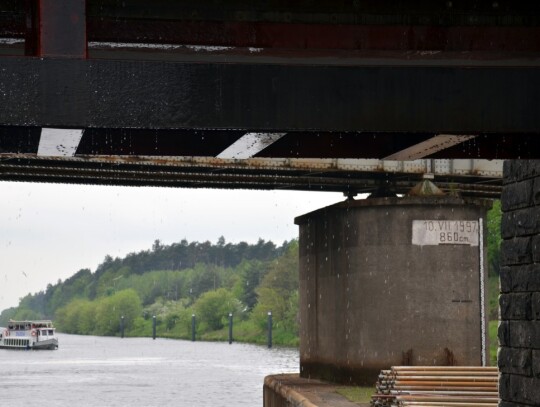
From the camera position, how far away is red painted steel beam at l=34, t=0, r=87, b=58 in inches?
358

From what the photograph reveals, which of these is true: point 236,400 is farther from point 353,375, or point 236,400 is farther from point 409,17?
point 409,17

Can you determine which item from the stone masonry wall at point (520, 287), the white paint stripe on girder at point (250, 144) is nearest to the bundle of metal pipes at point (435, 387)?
the stone masonry wall at point (520, 287)

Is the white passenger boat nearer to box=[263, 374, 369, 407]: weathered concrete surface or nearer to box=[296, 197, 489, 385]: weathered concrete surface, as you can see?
box=[263, 374, 369, 407]: weathered concrete surface

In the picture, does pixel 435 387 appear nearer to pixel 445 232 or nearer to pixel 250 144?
pixel 445 232

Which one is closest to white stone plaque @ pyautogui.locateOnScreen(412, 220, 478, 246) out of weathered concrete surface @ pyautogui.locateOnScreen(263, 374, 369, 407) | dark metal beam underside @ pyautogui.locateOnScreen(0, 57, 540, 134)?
weathered concrete surface @ pyautogui.locateOnScreen(263, 374, 369, 407)

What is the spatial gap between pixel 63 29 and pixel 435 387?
13.9m

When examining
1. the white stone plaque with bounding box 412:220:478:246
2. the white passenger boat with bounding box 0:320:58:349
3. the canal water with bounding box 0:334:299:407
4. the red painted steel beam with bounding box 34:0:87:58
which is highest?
the red painted steel beam with bounding box 34:0:87:58

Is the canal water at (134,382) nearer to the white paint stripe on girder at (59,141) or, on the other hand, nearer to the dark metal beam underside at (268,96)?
the white paint stripe on girder at (59,141)

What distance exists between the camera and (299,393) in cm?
2514

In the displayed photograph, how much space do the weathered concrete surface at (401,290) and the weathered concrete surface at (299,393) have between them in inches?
42.3

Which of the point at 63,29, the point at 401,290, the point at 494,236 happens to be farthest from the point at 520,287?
the point at 494,236

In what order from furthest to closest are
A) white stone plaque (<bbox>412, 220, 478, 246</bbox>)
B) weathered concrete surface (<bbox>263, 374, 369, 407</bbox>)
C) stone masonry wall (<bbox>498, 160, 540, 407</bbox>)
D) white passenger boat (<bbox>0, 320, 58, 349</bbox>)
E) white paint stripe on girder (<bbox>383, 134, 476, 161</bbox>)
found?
white passenger boat (<bbox>0, 320, 58, 349</bbox>) < white stone plaque (<bbox>412, 220, 478, 246</bbox>) < weathered concrete surface (<bbox>263, 374, 369, 407</bbox>) < stone masonry wall (<bbox>498, 160, 540, 407</bbox>) < white paint stripe on girder (<bbox>383, 134, 476, 161</bbox>)

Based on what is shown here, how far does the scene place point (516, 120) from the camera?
8398mm

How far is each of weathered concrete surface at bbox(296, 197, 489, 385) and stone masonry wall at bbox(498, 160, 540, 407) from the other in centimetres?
1410
